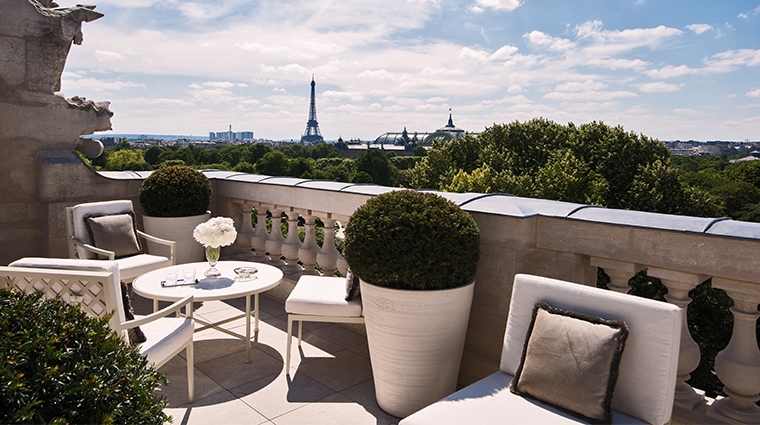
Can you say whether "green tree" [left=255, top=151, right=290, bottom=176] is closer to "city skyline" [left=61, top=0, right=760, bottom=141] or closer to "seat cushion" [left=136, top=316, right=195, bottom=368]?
"city skyline" [left=61, top=0, right=760, bottom=141]

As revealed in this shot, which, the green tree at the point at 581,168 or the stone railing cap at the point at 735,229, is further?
the green tree at the point at 581,168

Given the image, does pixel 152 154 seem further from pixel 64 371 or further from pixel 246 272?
pixel 64 371

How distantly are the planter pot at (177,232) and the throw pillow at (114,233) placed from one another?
415mm

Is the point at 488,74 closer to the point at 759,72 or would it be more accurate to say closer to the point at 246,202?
the point at 759,72

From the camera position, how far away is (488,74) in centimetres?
4697

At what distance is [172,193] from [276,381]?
304cm

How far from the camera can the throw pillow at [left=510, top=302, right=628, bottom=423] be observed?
2.00 metres

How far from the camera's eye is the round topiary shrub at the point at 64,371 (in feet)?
3.67

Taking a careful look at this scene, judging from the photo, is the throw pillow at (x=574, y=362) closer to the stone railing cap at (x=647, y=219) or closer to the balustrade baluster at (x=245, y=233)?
the stone railing cap at (x=647, y=219)

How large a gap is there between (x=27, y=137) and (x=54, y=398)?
5417 mm

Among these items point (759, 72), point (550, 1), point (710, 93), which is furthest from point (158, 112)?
point (759, 72)

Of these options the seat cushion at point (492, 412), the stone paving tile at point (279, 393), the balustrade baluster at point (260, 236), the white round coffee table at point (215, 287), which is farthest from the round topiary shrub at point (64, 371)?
the balustrade baluster at point (260, 236)

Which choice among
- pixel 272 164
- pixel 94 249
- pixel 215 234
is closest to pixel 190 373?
pixel 215 234

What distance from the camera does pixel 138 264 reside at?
471 centimetres
